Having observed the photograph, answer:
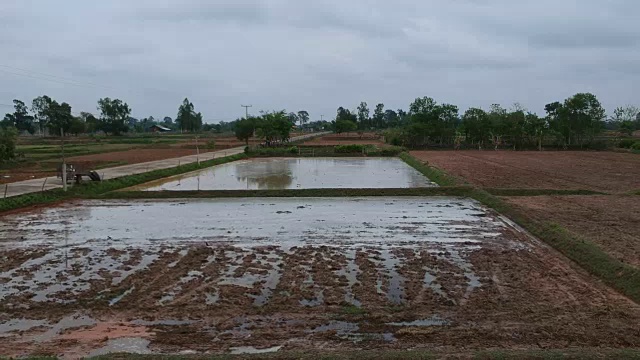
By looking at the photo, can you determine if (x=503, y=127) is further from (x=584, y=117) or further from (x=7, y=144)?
(x=7, y=144)

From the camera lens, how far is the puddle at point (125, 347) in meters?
5.87

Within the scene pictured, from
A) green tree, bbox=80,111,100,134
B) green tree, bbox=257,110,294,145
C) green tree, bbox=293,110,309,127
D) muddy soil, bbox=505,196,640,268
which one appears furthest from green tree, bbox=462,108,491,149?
green tree, bbox=293,110,309,127

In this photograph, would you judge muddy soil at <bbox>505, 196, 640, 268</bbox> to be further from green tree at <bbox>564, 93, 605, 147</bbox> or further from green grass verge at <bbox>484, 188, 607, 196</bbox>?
green tree at <bbox>564, 93, 605, 147</bbox>

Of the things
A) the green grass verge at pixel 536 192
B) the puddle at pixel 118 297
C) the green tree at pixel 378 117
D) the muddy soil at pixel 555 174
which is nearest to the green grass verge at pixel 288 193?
the green grass verge at pixel 536 192

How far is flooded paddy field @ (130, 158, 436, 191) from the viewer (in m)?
21.6

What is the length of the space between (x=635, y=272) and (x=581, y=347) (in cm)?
327

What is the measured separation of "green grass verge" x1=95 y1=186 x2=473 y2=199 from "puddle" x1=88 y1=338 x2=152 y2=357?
1299cm

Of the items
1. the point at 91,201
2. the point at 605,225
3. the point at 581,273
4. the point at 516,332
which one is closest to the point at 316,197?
the point at 91,201

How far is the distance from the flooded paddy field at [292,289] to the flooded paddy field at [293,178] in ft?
23.5

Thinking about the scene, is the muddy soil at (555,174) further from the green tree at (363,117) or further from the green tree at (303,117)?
the green tree at (303,117)

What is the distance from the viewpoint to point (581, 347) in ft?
19.0

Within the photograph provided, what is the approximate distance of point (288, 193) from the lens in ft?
63.1

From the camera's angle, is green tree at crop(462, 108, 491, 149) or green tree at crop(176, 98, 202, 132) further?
green tree at crop(176, 98, 202, 132)

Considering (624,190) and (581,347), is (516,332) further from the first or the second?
(624,190)
